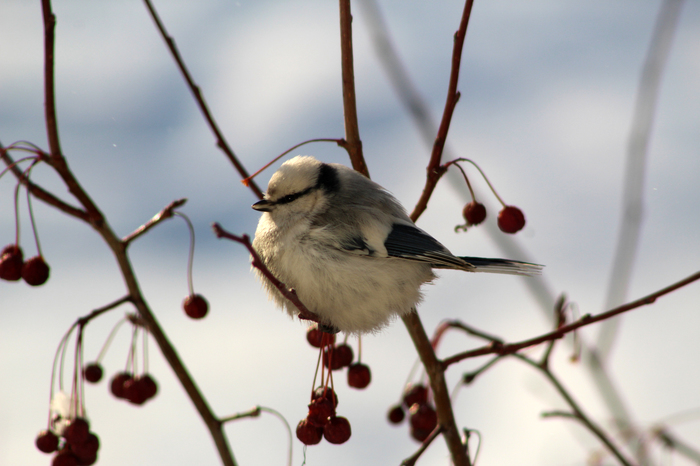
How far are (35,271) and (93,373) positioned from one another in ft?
1.30

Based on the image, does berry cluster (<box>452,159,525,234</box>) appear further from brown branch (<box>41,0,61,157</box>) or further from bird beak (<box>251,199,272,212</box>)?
brown branch (<box>41,0,61,157</box>)

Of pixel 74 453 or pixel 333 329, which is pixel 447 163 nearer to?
pixel 333 329

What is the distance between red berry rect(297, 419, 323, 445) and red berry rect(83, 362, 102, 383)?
0.60 meters

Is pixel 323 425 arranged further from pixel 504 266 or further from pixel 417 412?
pixel 504 266

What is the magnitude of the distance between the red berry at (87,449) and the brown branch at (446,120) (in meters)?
0.87

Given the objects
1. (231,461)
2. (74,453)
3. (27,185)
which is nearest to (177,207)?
(27,185)

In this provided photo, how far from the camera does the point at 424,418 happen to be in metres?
1.51

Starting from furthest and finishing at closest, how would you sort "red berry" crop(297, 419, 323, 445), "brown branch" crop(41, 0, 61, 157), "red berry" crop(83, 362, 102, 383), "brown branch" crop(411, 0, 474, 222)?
"red berry" crop(83, 362, 102, 383)
"red berry" crop(297, 419, 323, 445)
"brown branch" crop(411, 0, 474, 222)
"brown branch" crop(41, 0, 61, 157)

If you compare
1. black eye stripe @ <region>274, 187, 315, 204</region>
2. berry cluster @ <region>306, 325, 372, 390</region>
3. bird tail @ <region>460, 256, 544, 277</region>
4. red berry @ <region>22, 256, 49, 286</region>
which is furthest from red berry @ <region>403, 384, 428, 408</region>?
red berry @ <region>22, 256, 49, 286</region>

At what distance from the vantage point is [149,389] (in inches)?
52.7

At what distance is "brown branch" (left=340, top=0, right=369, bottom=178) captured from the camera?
1.27 metres

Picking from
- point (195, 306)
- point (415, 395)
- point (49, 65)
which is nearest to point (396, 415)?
point (415, 395)

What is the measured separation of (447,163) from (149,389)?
890mm

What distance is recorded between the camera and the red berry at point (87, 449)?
1.11 meters
